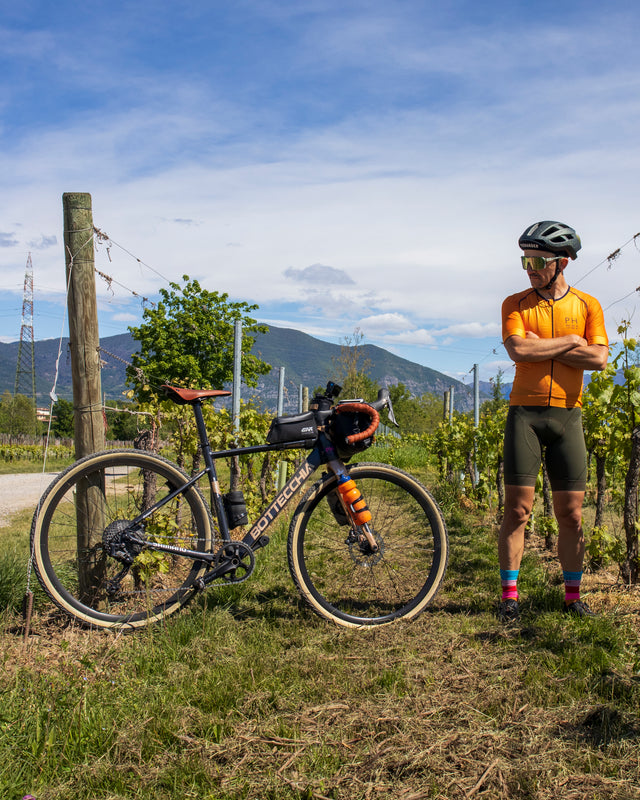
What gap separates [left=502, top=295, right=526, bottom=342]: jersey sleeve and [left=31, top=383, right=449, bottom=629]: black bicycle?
753mm

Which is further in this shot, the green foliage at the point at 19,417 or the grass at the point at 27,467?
the green foliage at the point at 19,417

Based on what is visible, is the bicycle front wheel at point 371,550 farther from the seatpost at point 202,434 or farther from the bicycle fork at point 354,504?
the seatpost at point 202,434

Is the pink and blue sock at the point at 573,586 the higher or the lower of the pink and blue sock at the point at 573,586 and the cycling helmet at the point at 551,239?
the lower

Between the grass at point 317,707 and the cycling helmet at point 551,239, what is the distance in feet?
6.45

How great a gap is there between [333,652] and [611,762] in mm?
1325

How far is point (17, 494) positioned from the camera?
1661 centimetres

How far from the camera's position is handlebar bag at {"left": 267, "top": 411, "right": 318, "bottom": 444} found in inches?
138

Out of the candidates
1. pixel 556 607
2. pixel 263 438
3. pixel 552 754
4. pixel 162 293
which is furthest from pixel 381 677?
pixel 162 293

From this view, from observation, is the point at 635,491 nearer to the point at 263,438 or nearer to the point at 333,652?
the point at 333,652

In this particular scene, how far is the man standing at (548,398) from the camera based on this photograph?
11.5 feet

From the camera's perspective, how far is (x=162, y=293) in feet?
166

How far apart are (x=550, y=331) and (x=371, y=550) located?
5.01ft

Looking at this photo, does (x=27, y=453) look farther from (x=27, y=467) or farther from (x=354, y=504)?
(x=354, y=504)

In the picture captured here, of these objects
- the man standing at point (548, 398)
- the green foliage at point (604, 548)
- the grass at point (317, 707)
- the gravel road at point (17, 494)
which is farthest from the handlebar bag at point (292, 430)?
the gravel road at point (17, 494)
